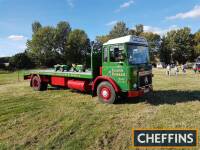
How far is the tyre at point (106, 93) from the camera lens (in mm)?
9336

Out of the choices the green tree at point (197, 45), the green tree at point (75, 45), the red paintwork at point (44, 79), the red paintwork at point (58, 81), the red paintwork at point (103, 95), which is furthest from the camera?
the green tree at point (75, 45)

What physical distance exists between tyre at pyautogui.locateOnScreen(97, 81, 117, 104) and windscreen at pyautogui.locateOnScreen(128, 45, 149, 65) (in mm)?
1485

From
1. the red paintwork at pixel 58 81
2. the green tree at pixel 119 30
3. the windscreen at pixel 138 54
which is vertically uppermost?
the green tree at pixel 119 30

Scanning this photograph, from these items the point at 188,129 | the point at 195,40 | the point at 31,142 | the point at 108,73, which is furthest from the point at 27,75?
the point at 195,40

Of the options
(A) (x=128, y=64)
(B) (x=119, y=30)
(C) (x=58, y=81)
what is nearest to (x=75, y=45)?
(B) (x=119, y=30)

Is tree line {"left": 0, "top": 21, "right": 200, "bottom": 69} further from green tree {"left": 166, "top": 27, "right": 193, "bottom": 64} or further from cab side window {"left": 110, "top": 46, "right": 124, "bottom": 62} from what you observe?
cab side window {"left": 110, "top": 46, "right": 124, "bottom": 62}

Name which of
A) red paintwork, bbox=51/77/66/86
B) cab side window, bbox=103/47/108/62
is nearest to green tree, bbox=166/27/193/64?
red paintwork, bbox=51/77/66/86

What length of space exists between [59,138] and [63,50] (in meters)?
64.7

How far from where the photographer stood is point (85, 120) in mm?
7184

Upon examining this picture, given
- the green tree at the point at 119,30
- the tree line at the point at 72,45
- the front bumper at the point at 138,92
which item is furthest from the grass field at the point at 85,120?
the green tree at the point at 119,30

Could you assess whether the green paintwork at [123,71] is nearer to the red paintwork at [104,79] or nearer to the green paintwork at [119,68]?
the green paintwork at [119,68]

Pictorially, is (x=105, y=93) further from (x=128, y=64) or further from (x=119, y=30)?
(x=119, y=30)

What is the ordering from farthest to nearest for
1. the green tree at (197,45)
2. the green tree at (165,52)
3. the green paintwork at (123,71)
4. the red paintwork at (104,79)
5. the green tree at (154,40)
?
the green tree at (154,40)
the green tree at (165,52)
the green tree at (197,45)
the red paintwork at (104,79)
the green paintwork at (123,71)

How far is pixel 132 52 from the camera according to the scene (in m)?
8.87
